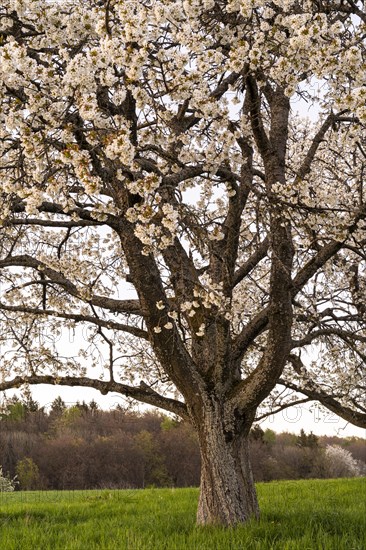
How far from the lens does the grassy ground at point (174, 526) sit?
5896 mm

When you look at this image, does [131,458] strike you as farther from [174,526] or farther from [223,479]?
[223,479]

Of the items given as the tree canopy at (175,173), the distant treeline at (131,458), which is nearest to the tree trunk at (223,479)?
the tree canopy at (175,173)

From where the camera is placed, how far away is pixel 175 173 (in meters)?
6.39

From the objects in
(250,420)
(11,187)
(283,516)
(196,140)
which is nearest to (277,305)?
(250,420)

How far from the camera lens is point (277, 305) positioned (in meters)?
7.17

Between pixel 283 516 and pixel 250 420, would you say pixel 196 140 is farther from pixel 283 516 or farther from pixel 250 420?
pixel 283 516

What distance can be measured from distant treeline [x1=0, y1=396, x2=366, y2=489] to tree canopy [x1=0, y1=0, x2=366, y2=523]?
1791 inches

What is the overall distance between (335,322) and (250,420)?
3557 millimetres

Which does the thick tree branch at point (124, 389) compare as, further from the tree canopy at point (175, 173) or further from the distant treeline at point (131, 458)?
the distant treeline at point (131, 458)

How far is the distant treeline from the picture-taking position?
53.4 metres

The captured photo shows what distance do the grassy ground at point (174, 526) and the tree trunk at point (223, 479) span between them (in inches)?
10.8

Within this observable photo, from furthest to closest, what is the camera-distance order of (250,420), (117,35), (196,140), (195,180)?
(195,180) → (250,420) → (196,140) → (117,35)

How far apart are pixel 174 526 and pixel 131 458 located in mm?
51872

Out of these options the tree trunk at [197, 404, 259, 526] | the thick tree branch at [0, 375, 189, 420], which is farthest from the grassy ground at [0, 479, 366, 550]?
the thick tree branch at [0, 375, 189, 420]
